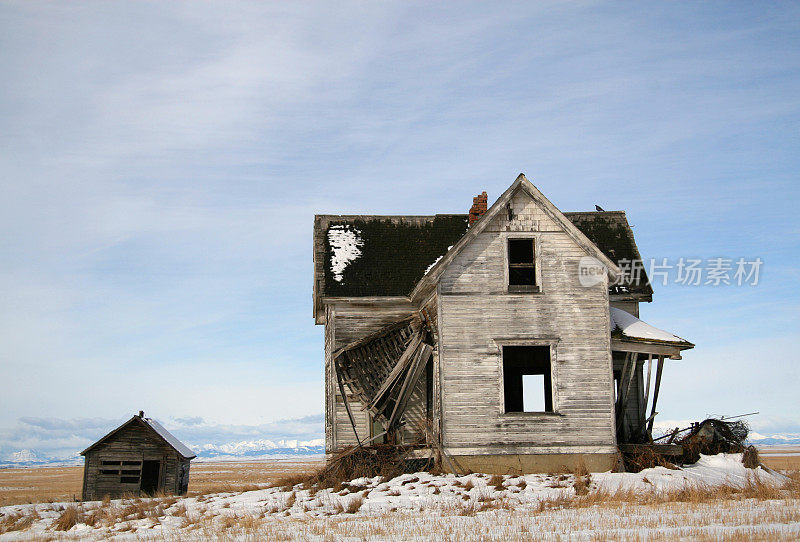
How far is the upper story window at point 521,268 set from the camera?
20.0 metres

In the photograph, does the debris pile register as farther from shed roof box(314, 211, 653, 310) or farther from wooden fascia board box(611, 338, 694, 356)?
shed roof box(314, 211, 653, 310)

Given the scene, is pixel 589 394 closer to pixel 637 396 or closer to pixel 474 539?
pixel 637 396

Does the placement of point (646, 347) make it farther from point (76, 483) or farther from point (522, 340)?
point (76, 483)

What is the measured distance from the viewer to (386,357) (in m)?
21.5

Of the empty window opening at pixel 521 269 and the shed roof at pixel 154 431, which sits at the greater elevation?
the empty window opening at pixel 521 269

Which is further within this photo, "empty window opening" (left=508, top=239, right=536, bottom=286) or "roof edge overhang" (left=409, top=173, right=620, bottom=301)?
"empty window opening" (left=508, top=239, right=536, bottom=286)

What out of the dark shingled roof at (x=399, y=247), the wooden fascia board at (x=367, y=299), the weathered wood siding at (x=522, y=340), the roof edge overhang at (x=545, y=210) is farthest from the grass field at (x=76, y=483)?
the roof edge overhang at (x=545, y=210)

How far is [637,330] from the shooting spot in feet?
67.8

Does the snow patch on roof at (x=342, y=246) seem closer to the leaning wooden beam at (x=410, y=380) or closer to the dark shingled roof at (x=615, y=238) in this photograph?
the leaning wooden beam at (x=410, y=380)

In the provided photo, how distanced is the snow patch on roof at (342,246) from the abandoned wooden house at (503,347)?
0.82 metres

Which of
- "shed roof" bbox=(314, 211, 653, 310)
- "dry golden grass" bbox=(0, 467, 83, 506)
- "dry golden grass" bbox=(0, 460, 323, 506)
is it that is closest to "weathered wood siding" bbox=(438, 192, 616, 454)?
"shed roof" bbox=(314, 211, 653, 310)

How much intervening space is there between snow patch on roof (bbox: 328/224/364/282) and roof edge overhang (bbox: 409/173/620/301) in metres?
4.09

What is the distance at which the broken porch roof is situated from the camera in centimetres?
2000

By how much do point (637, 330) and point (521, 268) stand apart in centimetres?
348
